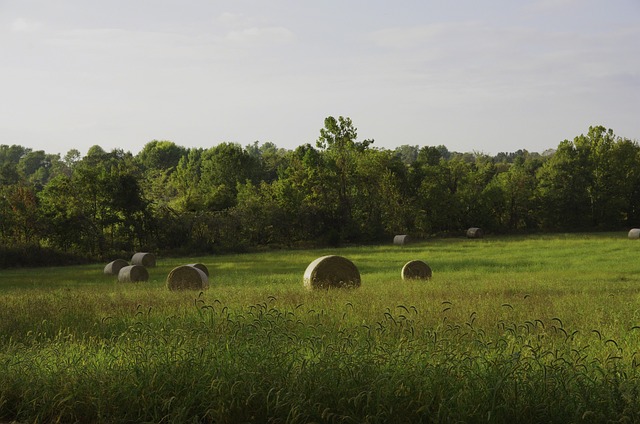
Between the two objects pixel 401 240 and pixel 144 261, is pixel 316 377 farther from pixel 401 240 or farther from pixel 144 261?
pixel 401 240

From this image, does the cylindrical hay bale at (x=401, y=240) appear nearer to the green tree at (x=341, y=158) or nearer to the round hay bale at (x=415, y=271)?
the green tree at (x=341, y=158)

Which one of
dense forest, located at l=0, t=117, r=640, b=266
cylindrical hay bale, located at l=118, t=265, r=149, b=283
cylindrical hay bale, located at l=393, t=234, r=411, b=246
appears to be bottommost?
cylindrical hay bale, located at l=393, t=234, r=411, b=246

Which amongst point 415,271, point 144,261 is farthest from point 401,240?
point 415,271

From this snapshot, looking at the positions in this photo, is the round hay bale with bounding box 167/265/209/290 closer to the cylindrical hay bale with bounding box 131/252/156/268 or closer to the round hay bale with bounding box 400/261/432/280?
the round hay bale with bounding box 400/261/432/280

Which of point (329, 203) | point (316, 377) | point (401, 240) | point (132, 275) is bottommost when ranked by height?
point (401, 240)

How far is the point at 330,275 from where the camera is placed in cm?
1823

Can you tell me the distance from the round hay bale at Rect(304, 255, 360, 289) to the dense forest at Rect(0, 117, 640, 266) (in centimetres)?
2237

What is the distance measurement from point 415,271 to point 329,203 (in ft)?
97.5

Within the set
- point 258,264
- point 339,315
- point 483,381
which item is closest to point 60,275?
point 258,264

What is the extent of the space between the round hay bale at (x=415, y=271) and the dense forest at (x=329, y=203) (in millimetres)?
21873

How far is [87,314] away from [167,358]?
18.1 ft

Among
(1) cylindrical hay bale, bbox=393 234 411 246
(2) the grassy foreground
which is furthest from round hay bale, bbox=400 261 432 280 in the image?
(1) cylindrical hay bale, bbox=393 234 411 246

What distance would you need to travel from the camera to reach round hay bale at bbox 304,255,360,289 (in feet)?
59.1

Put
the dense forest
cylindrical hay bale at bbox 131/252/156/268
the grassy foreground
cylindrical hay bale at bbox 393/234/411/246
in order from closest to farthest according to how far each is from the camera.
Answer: the grassy foreground < cylindrical hay bale at bbox 131/252/156/268 < the dense forest < cylindrical hay bale at bbox 393/234/411/246
